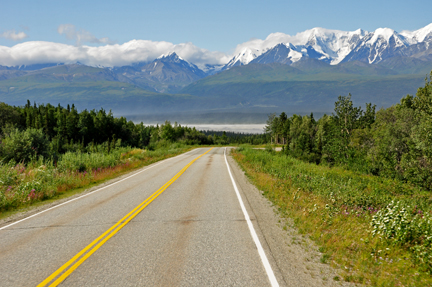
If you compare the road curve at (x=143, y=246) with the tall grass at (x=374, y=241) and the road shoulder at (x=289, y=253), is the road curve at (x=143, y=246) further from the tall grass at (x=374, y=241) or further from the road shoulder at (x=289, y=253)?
the tall grass at (x=374, y=241)

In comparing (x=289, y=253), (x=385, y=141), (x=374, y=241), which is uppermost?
(x=385, y=141)

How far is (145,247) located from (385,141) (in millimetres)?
48706

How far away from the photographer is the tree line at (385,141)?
32125 mm

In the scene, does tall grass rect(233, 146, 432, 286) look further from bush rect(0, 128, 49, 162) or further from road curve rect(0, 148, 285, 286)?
bush rect(0, 128, 49, 162)

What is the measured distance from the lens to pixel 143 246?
694 centimetres

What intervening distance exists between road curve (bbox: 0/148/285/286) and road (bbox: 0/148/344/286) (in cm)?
2

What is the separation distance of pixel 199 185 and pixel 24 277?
10.9 meters

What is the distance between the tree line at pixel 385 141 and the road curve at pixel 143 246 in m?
27.1

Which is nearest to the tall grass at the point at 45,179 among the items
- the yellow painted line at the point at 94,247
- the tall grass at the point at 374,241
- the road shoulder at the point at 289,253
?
the yellow painted line at the point at 94,247

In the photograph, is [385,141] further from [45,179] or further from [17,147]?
[17,147]

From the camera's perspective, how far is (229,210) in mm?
10398

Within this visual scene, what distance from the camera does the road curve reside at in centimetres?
544

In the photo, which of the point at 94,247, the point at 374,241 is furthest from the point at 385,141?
the point at 94,247

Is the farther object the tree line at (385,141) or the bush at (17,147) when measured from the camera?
the tree line at (385,141)
